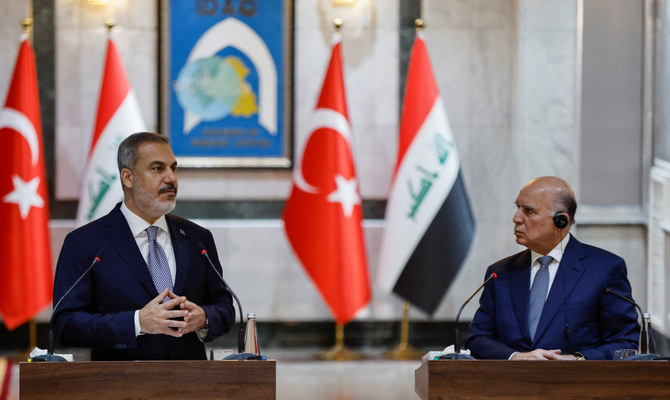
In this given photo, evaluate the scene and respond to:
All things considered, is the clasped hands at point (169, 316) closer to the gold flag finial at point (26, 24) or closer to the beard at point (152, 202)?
the beard at point (152, 202)

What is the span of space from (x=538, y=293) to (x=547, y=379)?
76cm

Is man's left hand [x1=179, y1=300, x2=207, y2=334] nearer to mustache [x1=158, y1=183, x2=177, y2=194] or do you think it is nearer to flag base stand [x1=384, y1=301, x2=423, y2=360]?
mustache [x1=158, y1=183, x2=177, y2=194]

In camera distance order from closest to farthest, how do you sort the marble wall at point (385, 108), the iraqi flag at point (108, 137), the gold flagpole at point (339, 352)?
the iraqi flag at point (108, 137), the gold flagpole at point (339, 352), the marble wall at point (385, 108)

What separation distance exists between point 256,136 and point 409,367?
2.25 m

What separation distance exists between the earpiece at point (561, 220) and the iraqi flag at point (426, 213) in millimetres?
3574

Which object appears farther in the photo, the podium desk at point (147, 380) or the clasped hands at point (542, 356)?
the clasped hands at point (542, 356)

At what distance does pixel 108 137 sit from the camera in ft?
24.2

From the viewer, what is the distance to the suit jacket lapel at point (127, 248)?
3701 millimetres

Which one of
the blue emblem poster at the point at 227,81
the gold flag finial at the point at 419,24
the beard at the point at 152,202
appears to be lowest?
the beard at the point at 152,202

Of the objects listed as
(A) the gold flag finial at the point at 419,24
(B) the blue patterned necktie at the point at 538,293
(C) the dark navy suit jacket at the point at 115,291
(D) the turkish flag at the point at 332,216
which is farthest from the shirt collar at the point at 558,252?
(A) the gold flag finial at the point at 419,24

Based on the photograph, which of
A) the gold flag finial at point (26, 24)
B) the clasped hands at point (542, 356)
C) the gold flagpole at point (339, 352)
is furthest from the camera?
the gold flagpole at point (339, 352)

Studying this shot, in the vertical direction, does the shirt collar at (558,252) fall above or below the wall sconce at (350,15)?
below

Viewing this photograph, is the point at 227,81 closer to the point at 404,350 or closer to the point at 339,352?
the point at 339,352

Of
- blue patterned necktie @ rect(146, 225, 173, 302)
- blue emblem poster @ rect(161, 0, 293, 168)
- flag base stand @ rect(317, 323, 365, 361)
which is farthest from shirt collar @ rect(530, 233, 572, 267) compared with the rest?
blue emblem poster @ rect(161, 0, 293, 168)
